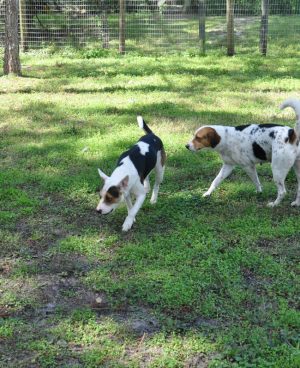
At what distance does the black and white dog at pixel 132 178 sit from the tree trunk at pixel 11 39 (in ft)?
20.9

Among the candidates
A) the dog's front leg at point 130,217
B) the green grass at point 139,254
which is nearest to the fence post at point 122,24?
the green grass at point 139,254

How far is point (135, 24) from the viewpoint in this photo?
48.7ft

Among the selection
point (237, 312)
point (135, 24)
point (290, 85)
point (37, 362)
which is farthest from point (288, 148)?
point (135, 24)

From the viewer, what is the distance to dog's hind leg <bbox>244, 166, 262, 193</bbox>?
6.22m

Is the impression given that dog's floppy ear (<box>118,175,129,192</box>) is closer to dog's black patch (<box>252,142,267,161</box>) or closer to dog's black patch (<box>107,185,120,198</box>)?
dog's black patch (<box>107,185,120,198</box>)

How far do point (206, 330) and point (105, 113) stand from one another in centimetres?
599

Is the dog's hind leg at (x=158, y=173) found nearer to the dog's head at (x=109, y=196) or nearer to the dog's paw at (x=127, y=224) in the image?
the dog's paw at (x=127, y=224)

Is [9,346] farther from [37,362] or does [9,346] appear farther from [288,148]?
[288,148]

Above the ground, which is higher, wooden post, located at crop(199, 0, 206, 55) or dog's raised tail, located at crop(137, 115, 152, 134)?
wooden post, located at crop(199, 0, 206, 55)

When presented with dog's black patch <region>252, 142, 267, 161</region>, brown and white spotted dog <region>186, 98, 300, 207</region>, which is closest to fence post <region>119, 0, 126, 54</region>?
brown and white spotted dog <region>186, 98, 300, 207</region>

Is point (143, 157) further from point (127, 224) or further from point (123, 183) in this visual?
point (127, 224)

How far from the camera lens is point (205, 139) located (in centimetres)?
619

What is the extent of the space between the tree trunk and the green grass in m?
2.27

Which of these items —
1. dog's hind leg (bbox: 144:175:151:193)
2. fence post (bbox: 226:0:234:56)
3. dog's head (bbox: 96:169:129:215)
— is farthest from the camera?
fence post (bbox: 226:0:234:56)
